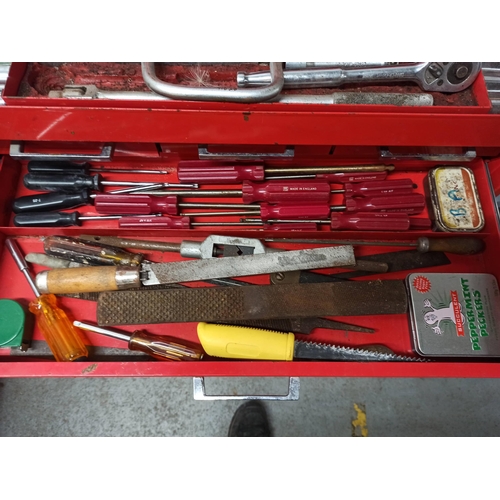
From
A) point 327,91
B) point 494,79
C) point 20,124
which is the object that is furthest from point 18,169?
point 494,79

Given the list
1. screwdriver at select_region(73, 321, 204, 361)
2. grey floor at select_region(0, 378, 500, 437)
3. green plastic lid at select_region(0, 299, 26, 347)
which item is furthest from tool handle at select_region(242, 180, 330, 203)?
grey floor at select_region(0, 378, 500, 437)

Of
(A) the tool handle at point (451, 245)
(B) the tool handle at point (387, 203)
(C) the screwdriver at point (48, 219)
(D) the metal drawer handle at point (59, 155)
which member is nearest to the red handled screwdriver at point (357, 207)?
(B) the tool handle at point (387, 203)

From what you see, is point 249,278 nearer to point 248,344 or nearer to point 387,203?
point 248,344

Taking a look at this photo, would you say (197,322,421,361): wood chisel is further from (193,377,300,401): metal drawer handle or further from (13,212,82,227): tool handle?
(13,212,82,227): tool handle

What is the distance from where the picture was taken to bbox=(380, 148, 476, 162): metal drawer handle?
1027 millimetres

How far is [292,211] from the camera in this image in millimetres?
1056

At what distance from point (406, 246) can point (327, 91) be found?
0.50m

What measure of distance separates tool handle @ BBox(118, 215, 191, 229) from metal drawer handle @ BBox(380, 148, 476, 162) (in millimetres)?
577

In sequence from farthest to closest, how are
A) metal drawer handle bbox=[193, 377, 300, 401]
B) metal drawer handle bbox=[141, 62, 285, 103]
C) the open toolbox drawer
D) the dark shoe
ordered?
the dark shoe < metal drawer handle bbox=[193, 377, 300, 401] < the open toolbox drawer < metal drawer handle bbox=[141, 62, 285, 103]

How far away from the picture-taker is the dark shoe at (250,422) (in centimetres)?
140

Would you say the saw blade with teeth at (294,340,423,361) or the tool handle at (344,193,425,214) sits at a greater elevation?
the tool handle at (344,193,425,214)

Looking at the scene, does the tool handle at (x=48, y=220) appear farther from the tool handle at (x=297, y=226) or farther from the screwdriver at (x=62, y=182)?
the tool handle at (x=297, y=226)

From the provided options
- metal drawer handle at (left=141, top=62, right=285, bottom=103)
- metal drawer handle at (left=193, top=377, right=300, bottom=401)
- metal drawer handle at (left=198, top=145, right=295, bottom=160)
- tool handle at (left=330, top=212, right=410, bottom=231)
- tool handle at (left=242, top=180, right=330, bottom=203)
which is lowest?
metal drawer handle at (left=193, top=377, right=300, bottom=401)

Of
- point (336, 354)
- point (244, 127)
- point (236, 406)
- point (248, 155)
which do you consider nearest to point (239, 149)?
point (248, 155)
